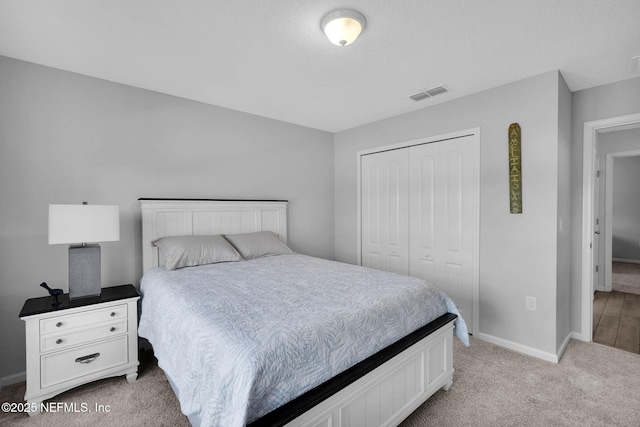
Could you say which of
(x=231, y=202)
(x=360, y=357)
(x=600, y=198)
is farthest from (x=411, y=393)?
(x=600, y=198)

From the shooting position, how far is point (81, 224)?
6.84 feet

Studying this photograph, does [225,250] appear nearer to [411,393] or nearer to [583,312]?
[411,393]

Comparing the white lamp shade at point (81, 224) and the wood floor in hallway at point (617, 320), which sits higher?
the white lamp shade at point (81, 224)

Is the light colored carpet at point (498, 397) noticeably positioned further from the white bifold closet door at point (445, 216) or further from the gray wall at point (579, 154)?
the white bifold closet door at point (445, 216)

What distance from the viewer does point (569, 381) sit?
2.25 metres

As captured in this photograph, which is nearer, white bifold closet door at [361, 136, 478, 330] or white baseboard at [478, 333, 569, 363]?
white baseboard at [478, 333, 569, 363]

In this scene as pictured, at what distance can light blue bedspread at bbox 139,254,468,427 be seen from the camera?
1.21 metres

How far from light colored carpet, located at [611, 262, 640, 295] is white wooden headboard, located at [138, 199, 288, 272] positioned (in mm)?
5050

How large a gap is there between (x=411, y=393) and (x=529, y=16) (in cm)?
237

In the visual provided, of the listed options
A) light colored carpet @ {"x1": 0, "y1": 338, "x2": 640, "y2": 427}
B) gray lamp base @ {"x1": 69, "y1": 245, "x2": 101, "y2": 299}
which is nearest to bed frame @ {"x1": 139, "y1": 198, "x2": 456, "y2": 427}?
light colored carpet @ {"x1": 0, "y1": 338, "x2": 640, "y2": 427}

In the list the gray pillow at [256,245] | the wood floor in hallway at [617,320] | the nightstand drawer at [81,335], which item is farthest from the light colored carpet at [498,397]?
the gray pillow at [256,245]

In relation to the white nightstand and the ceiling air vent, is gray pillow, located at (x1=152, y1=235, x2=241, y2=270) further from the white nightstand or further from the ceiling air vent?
the ceiling air vent

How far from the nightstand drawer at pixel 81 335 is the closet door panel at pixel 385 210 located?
2.83 meters

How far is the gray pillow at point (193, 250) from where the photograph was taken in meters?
2.64
